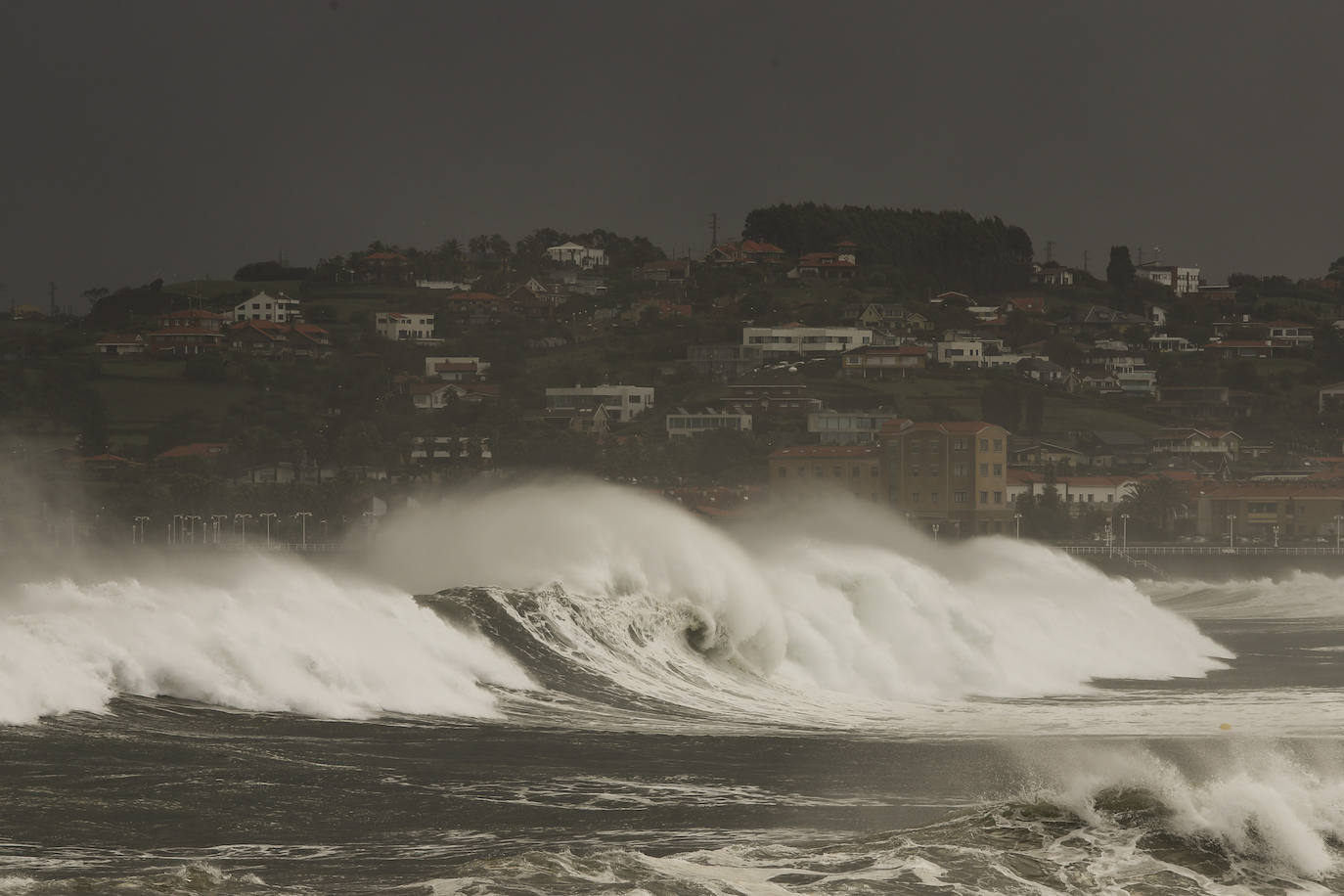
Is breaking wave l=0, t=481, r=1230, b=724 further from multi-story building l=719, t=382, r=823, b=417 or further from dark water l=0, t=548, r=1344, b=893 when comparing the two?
multi-story building l=719, t=382, r=823, b=417

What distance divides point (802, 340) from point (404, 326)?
3770 centimetres

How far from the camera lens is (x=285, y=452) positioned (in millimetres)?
129000

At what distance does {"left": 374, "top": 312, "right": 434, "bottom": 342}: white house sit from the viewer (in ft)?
566

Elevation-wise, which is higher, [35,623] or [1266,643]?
[35,623]

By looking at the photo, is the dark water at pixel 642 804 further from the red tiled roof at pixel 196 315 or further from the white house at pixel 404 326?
the white house at pixel 404 326

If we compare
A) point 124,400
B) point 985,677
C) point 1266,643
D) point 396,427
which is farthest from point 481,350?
point 985,677

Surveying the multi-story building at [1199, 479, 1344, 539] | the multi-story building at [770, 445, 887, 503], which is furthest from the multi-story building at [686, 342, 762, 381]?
the multi-story building at [1199, 479, 1344, 539]

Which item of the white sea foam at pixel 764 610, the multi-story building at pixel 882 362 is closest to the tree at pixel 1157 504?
the multi-story building at pixel 882 362

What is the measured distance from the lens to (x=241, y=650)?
25.3 m

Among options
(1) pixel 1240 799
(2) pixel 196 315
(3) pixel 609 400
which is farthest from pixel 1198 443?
(1) pixel 1240 799

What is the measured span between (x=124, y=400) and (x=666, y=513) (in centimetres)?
10289

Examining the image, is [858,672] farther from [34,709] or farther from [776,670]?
[34,709]

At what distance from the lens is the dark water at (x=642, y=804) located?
51.8ft

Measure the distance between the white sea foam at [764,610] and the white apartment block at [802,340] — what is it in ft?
357
